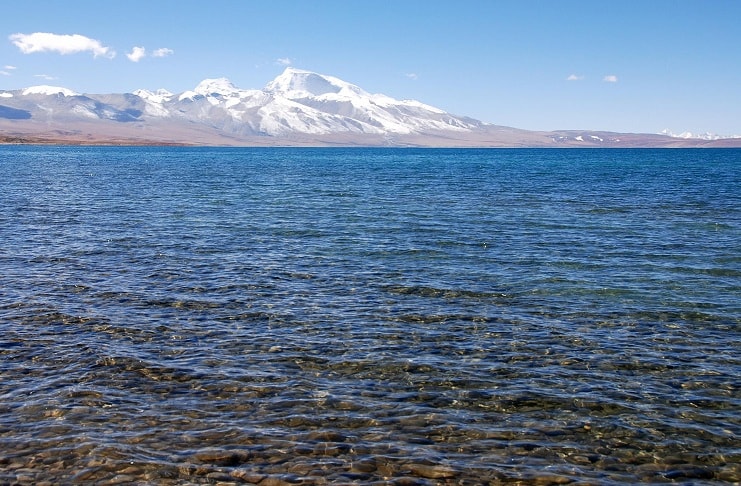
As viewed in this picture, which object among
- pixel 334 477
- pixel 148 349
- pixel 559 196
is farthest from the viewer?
pixel 559 196

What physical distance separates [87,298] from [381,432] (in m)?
14.1

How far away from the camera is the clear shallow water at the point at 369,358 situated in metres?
12.0

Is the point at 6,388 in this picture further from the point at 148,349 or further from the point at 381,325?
the point at 381,325

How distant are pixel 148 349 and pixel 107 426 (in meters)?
4.52

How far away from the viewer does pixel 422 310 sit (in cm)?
2164

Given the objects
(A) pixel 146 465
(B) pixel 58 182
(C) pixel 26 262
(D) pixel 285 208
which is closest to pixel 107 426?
(A) pixel 146 465

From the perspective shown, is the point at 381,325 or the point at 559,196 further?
the point at 559,196

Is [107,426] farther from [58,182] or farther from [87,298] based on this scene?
[58,182]

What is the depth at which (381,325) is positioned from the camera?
65.3 feet

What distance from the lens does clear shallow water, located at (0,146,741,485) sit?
11953 mm

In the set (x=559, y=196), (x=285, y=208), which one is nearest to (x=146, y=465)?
(x=285, y=208)

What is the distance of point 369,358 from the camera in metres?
16.9

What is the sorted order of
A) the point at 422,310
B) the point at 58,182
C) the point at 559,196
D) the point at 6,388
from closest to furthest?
1. the point at 6,388
2. the point at 422,310
3. the point at 559,196
4. the point at 58,182

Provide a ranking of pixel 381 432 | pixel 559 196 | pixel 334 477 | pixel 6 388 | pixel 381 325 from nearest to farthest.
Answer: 1. pixel 334 477
2. pixel 381 432
3. pixel 6 388
4. pixel 381 325
5. pixel 559 196
